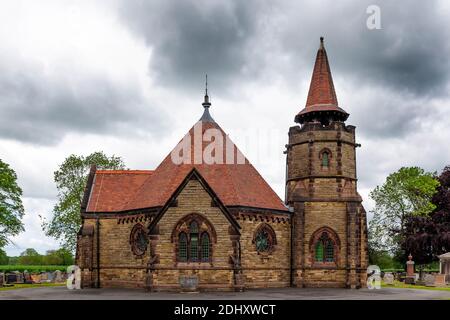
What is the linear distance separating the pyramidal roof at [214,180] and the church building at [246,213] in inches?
3.5

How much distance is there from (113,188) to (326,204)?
1588cm

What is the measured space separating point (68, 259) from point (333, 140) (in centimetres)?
5568

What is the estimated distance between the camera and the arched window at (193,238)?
30594 millimetres

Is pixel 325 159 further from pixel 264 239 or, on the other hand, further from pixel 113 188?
pixel 113 188

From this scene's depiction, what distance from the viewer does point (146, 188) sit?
36375mm

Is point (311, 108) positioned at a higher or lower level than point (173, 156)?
higher

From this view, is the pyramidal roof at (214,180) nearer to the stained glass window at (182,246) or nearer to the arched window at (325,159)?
the stained glass window at (182,246)

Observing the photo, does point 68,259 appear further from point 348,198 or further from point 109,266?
point 348,198

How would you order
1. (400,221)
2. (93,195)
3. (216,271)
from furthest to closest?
1. (400,221)
2. (93,195)
3. (216,271)

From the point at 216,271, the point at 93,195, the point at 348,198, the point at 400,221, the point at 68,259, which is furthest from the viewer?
the point at 68,259

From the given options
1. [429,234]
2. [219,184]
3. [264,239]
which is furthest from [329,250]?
[429,234]

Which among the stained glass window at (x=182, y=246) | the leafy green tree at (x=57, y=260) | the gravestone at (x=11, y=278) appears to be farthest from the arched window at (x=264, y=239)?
the leafy green tree at (x=57, y=260)

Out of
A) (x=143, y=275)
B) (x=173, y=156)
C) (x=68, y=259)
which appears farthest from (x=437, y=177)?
(x=68, y=259)

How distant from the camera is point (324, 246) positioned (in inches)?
1405
